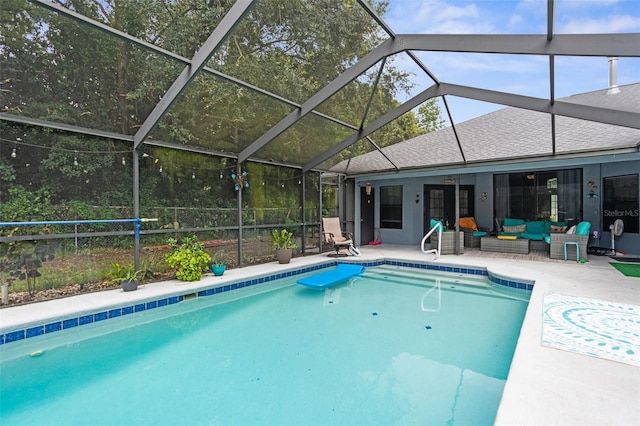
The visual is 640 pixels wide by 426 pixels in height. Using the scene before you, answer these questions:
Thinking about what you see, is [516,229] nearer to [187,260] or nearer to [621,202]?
[621,202]

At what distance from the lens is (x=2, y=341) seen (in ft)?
11.6

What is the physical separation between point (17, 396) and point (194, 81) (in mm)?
4096

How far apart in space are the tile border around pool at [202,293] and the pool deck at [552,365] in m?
0.09

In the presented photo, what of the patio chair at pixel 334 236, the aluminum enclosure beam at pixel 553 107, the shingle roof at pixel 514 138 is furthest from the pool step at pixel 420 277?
the aluminum enclosure beam at pixel 553 107

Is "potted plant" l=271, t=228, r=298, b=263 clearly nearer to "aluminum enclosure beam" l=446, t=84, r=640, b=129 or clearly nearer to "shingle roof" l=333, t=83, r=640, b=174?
"shingle roof" l=333, t=83, r=640, b=174

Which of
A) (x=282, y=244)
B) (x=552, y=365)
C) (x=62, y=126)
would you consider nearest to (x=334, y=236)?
(x=282, y=244)

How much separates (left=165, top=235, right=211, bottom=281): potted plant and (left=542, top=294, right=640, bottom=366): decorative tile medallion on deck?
199 inches

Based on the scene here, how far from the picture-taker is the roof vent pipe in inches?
180

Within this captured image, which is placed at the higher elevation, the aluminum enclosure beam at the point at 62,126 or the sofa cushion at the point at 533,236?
the aluminum enclosure beam at the point at 62,126

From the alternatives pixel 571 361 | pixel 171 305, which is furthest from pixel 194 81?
pixel 571 361

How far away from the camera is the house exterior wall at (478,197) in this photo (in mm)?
8273

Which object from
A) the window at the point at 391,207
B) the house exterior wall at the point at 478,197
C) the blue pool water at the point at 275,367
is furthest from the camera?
the window at the point at 391,207

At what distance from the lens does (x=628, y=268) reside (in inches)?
254

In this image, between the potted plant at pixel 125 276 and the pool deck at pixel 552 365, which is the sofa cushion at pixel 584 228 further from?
the potted plant at pixel 125 276
